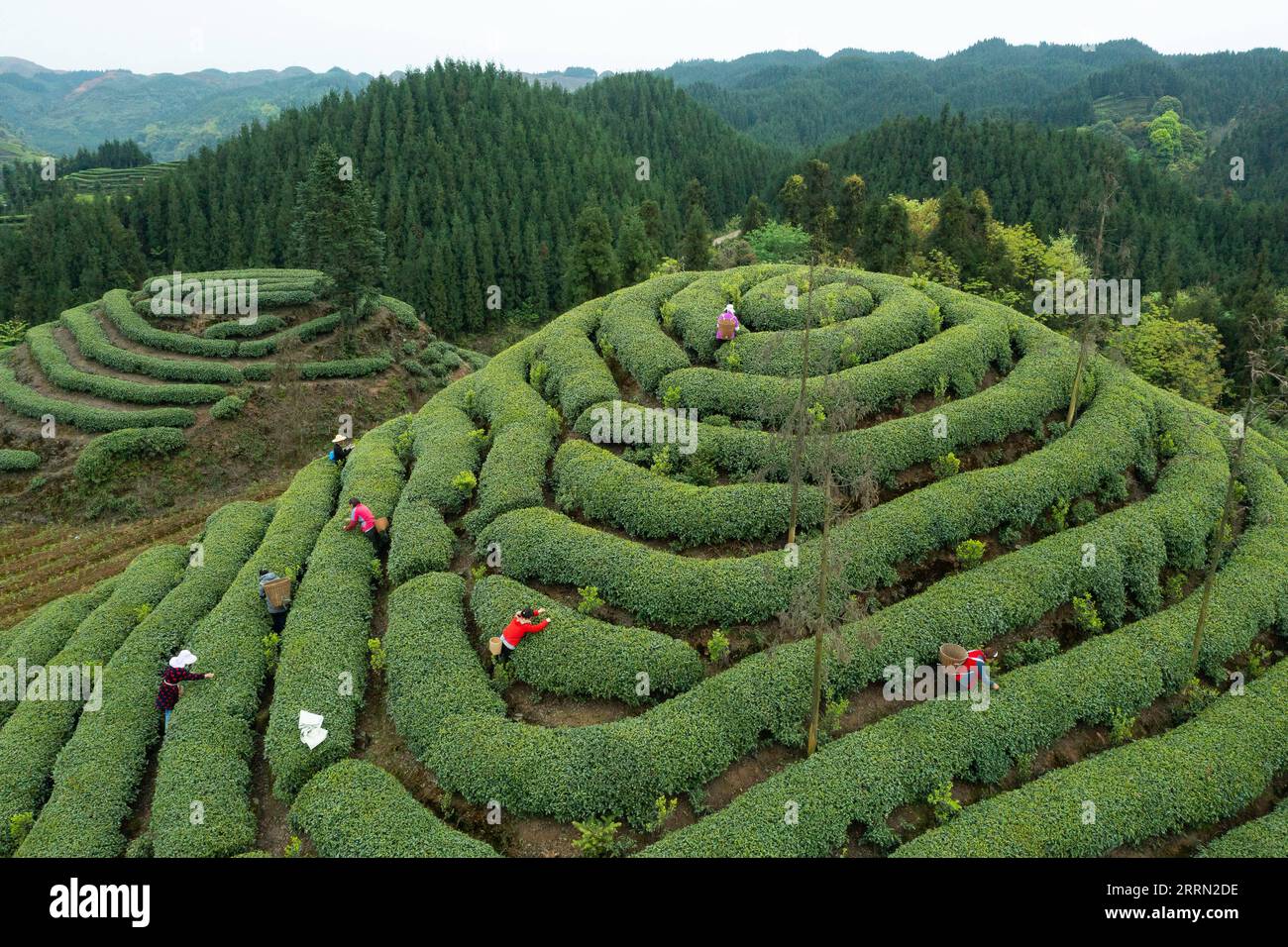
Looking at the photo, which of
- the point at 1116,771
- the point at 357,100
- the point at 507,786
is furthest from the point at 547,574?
the point at 357,100

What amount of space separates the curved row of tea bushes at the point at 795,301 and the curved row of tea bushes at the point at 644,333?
7.57ft

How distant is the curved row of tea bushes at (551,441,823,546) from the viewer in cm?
1747

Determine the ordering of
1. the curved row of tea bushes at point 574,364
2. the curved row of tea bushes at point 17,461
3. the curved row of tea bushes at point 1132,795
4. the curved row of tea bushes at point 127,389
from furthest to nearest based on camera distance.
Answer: the curved row of tea bushes at point 127,389, the curved row of tea bushes at point 17,461, the curved row of tea bushes at point 574,364, the curved row of tea bushes at point 1132,795

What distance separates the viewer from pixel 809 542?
16.9 m

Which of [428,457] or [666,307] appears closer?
[428,457]

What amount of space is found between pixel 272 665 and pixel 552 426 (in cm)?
1026

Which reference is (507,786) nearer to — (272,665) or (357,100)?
(272,665)

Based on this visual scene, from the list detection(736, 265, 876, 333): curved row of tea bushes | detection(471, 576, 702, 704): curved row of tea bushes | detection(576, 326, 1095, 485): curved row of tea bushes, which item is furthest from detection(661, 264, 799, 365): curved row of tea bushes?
detection(471, 576, 702, 704): curved row of tea bushes

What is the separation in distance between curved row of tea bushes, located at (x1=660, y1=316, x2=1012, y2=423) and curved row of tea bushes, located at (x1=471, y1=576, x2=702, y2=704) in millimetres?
7768

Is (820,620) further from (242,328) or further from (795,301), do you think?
(242,328)

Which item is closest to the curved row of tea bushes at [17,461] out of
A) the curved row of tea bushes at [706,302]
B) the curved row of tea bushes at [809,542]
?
the curved row of tea bushes at [809,542]

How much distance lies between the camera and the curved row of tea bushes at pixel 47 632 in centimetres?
1953

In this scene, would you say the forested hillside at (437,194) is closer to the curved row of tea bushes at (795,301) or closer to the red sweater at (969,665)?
the curved row of tea bushes at (795,301)
